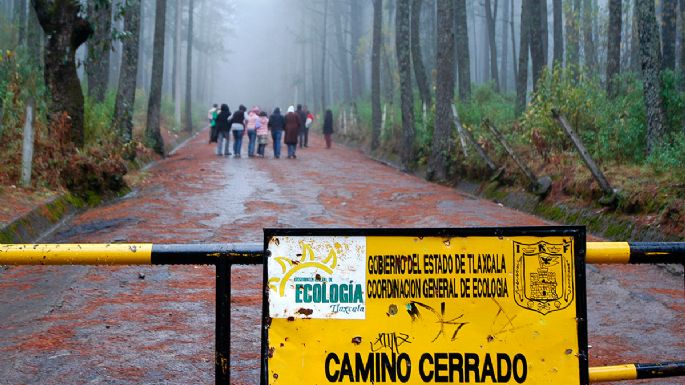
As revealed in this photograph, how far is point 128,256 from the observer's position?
3.70 metres

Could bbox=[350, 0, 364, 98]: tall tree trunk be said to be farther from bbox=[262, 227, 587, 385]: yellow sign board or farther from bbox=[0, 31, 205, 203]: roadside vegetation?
bbox=[262, 227, 587, 385]: yellow sign board

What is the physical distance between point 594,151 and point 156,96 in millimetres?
17690

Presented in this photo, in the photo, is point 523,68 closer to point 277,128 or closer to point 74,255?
point 277,128

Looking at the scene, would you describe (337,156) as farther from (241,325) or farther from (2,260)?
(2,260)

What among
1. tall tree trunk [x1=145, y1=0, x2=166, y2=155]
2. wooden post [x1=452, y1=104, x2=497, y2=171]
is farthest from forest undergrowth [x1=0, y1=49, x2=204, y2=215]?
tall tree trunk [x1=145, y1=0, x2=166, y2=155]

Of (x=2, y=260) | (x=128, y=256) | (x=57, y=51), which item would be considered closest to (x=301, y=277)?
(x=128, y=256)

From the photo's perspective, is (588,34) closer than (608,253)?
No

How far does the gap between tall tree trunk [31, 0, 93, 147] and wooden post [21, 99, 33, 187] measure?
218 centimetres

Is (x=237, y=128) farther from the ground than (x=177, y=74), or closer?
closer

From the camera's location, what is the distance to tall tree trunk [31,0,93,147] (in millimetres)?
16781

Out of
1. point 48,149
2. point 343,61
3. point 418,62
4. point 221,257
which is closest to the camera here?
point 221,257

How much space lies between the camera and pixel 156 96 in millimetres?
30828

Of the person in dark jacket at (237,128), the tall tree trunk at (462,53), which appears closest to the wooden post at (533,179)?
the tall tree trunk at (462,53)

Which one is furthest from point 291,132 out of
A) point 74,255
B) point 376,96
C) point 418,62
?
point 74,255
